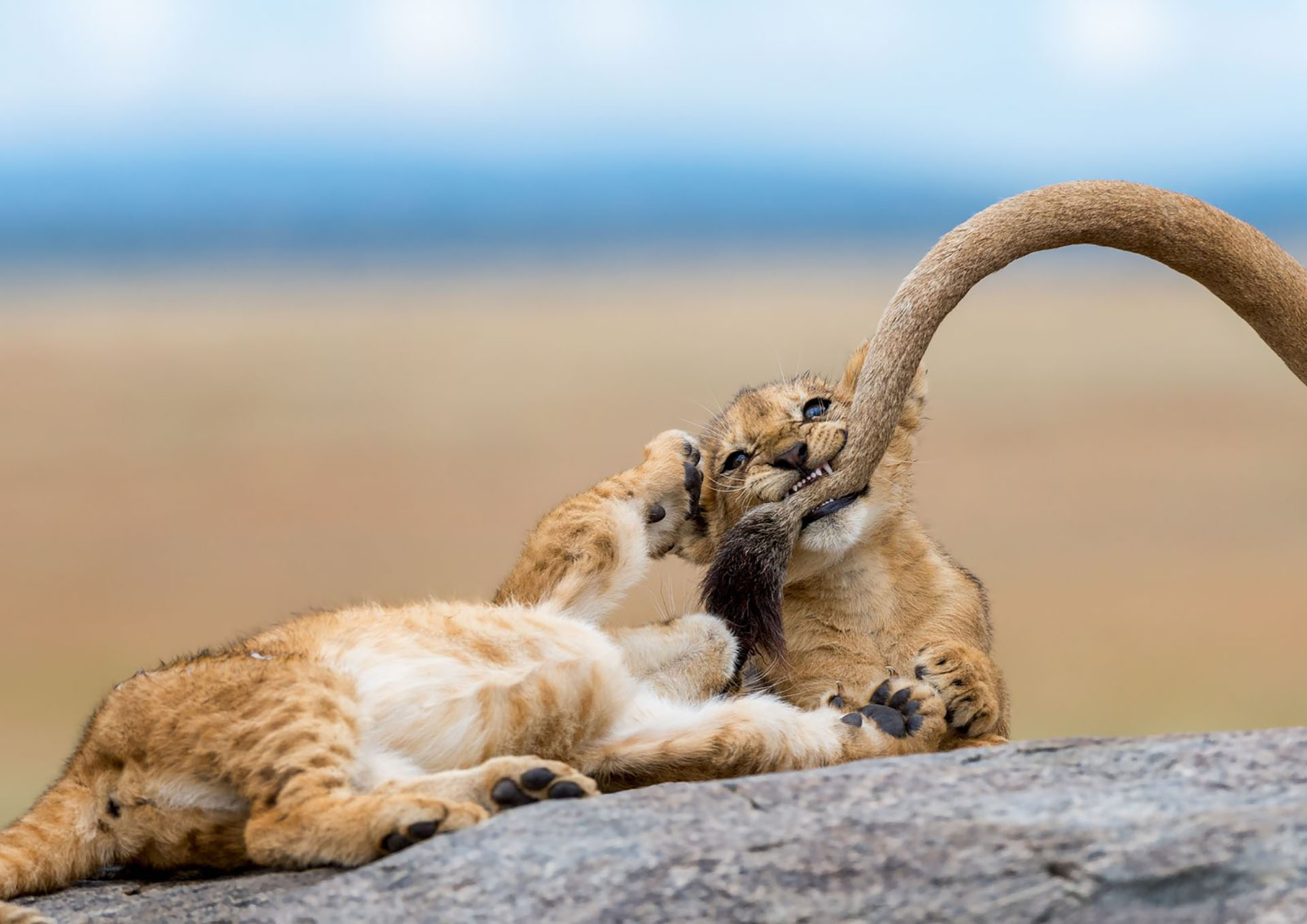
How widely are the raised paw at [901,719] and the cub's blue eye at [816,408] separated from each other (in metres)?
1.13

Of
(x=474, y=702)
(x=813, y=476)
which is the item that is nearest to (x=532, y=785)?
(x=474, y=702)

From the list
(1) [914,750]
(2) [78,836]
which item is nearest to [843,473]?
(1) [914,750]

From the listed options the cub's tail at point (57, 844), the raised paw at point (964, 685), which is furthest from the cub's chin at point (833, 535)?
the cub's tail at point (57, 844)

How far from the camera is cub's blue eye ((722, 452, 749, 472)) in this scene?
5754mm

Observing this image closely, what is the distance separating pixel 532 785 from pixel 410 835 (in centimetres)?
35

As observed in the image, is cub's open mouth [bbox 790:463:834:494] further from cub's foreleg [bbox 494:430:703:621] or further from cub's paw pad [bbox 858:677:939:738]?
cub's paw pad [bbox 858:677:939:738]

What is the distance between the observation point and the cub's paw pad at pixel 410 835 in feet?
12.0

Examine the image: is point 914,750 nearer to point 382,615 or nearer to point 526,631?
point 526,631

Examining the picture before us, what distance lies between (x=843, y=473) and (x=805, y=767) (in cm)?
126

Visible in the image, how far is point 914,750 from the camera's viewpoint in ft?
16.3

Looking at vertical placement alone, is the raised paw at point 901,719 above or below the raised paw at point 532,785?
above

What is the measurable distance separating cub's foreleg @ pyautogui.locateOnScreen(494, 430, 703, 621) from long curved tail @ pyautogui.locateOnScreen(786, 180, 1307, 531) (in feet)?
1.78

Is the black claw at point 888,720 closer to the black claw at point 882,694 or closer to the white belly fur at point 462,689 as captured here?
the black claw at point 882,694

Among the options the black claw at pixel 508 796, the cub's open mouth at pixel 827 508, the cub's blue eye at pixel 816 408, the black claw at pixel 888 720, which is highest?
the cub's blue eye at pixel 816 408
